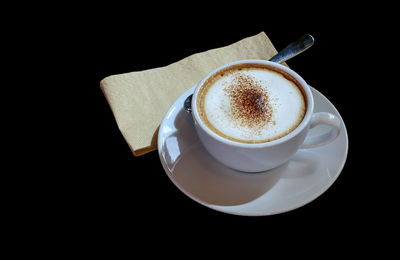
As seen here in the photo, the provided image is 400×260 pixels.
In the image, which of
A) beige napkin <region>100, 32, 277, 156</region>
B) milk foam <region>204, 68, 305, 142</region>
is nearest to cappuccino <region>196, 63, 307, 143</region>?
milk foam <region>204, 68, 305, 142</region>

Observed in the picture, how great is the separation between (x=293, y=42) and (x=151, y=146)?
71cm

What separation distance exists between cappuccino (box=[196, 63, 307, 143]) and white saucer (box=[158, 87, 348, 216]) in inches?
6.6

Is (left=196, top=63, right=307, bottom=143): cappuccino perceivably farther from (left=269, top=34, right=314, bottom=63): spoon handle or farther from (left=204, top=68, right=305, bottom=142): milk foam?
(left=269, top=34, right=314, bottom=63): spoon handle

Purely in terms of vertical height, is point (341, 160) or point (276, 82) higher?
point (276, 82)

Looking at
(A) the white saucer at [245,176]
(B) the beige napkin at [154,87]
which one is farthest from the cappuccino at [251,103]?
(B) the beige napkin at [154,87]

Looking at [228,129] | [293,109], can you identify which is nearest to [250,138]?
[228,129]

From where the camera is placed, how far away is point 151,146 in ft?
4.18

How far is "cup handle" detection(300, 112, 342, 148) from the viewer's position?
106cm

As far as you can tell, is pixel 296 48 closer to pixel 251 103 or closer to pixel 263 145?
pixel 251 103

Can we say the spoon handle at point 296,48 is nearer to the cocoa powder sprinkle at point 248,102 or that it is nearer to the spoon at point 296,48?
the spoon at point 296,48

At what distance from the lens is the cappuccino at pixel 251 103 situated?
104 centimetres

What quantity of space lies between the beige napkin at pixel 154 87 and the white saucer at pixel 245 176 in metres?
0.13

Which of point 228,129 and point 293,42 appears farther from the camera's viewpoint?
point 293,42

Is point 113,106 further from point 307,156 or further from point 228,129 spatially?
point 307,156
